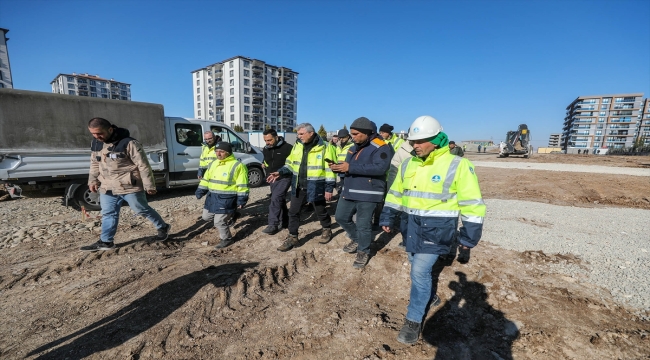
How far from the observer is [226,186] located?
13.3ft

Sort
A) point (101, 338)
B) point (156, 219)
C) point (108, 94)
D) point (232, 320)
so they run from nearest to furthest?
point (101, 338) → point (232, 320) → point (156, 219) → point (108, 94)

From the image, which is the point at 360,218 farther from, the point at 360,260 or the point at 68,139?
the point at 68,139

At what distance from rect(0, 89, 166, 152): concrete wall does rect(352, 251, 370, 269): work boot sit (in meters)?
6.23

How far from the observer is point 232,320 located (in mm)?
2486

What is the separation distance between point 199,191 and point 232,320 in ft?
7.67

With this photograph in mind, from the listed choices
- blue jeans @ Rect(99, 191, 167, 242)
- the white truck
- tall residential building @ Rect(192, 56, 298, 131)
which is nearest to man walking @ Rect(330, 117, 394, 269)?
blue jeans @ Rect(99, 191, 167, 242)

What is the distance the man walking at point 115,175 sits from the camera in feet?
12.2

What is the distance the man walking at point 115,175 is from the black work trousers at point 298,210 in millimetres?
1886

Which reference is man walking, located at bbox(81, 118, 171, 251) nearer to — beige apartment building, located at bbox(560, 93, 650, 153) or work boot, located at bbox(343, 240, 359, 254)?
work boot, located at bbox(343, 240, 359, 254)

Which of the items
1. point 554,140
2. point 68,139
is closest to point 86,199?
point 68,139

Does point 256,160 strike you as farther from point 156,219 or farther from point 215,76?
point 215,76

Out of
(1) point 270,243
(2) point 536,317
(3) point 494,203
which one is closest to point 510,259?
(2) point 536,317

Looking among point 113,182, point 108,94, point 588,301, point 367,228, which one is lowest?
point 588,301

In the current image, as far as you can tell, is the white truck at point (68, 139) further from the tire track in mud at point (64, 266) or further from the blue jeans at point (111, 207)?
the tire track in mud at point (64, 266)
